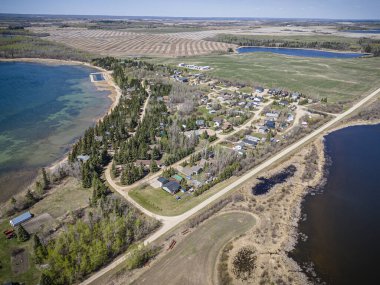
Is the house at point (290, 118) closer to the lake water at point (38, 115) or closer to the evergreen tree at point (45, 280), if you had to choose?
the lake water at point (38, 115)

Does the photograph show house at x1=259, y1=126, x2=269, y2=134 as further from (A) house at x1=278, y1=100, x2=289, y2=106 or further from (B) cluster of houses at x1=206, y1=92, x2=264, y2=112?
(A) house at x1=278, y1=100, x2=289, y2=106

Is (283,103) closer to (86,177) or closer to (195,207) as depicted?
(195,207)

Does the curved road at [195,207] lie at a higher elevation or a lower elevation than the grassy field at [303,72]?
lower

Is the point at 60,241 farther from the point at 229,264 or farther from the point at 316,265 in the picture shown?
the point at 316,265

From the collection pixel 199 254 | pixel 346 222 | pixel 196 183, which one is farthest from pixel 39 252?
pixel 346 222

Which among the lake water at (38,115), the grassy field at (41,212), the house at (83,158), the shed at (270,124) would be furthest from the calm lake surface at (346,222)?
the lake water at (38,115)

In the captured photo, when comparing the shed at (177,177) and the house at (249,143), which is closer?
the shed at (177,177)

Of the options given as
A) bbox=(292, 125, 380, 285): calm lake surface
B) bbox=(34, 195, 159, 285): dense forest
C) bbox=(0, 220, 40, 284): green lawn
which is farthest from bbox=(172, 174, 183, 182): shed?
bbox=(0, 220, 40, 284): green lawn
